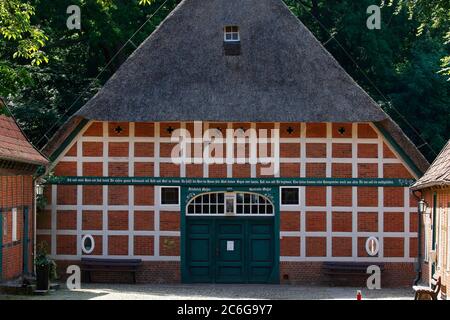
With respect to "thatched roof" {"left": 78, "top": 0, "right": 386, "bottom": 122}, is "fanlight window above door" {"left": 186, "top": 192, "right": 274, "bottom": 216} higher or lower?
lower

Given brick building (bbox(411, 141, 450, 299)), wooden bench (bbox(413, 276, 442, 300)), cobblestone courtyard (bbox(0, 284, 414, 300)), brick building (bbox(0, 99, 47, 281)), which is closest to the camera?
wooden bench (bbox(413, 276, 442, 300))

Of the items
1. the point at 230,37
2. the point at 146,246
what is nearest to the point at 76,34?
the point at 230,37

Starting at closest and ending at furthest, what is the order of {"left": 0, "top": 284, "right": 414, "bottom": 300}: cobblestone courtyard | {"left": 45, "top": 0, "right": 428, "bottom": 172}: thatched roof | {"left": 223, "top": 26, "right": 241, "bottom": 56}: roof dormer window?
1. {"left": 0, "top": 284, "right": 414, "bottom": 300}: cobblestone courtyard
2. {"left": 45, "top": 0, "right": 428, "bottom": 172}: thatched roof
3. {"left": 223, "top": 26, "right": 241, "bottom": 56}: roof dormer window

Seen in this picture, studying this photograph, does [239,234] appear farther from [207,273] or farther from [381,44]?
[381,44]

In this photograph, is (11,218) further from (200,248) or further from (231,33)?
(231,33)

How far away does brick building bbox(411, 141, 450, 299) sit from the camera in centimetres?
2358

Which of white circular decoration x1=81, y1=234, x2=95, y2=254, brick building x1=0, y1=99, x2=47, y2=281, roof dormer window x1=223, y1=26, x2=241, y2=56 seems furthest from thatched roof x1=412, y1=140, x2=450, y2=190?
brick building x1=0, y1=99, x2=47, y2=281

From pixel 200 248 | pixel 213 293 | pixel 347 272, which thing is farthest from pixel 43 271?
pixel 347 272

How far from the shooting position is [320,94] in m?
29.5

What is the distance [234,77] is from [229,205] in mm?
3543

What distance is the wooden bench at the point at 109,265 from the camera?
29094 millimetres

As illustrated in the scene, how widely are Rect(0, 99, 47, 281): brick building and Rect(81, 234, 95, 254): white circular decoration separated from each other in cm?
169

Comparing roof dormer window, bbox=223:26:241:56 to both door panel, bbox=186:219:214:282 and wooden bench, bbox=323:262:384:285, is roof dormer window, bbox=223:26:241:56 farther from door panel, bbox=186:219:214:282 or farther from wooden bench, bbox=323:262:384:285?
wooden bench, bbox=323:262:384:285

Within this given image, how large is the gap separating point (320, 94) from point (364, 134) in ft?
5.36
